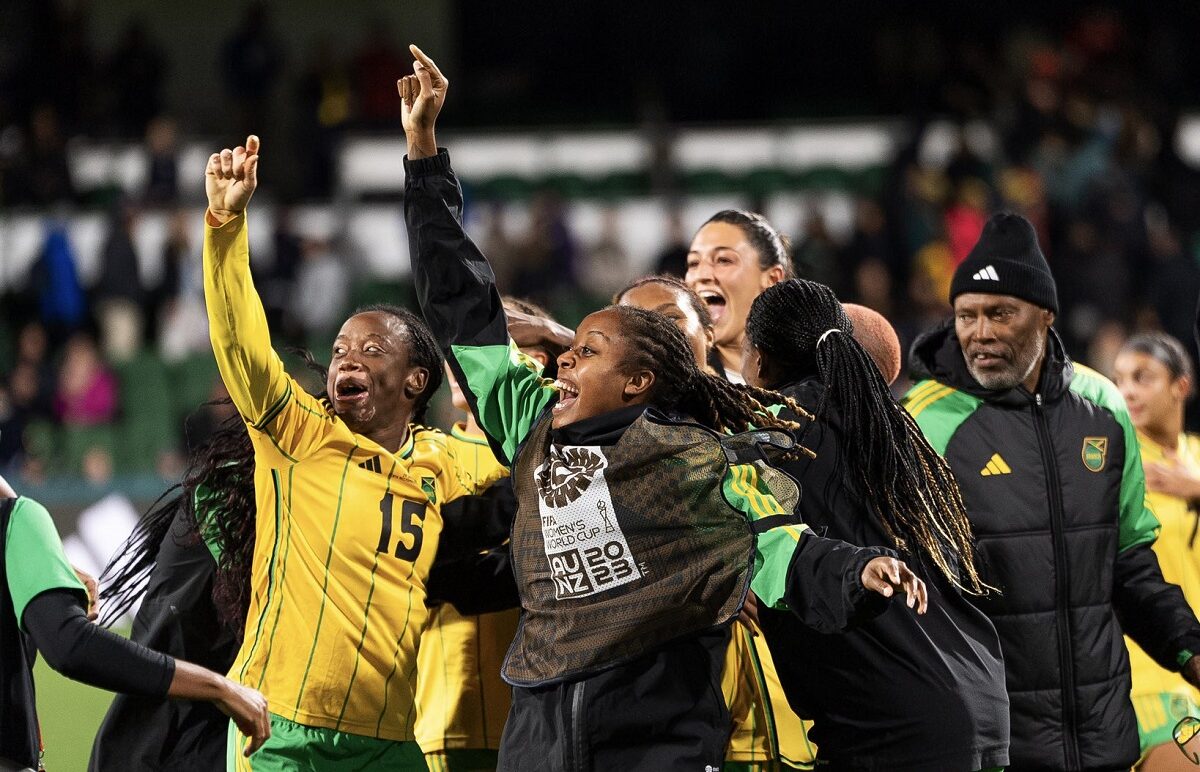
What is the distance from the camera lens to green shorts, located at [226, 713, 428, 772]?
13.3 feet

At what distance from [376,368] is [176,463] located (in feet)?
24.4

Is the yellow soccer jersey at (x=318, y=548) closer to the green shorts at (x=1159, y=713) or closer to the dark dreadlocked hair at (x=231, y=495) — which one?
the dark dreadlocked hair at (x=231, y=495)

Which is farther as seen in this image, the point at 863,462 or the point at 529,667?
the point at 863,462

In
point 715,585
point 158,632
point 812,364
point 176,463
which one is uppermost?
point 812,364

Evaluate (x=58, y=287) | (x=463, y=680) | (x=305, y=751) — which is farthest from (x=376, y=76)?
(x=305, y=751)

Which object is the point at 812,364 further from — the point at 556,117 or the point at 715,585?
the point at 556,117

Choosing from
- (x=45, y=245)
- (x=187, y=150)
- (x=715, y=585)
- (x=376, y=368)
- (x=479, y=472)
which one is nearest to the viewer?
(x=715, y=585)

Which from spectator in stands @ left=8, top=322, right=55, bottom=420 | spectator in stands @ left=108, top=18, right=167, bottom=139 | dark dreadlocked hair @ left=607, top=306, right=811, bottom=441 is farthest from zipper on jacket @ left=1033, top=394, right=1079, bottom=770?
spectator in stands @ left=108, top=18, right=167, bottom=139

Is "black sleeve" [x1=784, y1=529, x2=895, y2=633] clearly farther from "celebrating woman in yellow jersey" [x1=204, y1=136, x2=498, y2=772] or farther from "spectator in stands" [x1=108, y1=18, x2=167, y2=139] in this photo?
"spectator in stands" [x1=108, y1=18, x2=167, y2=139]

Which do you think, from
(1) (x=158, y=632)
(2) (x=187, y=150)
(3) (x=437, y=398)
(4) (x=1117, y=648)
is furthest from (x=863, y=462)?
(2) (x=187, y=150)

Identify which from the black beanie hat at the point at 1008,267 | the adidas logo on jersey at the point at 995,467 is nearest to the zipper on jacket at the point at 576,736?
the adidas logo on jersey at the point at 995,467

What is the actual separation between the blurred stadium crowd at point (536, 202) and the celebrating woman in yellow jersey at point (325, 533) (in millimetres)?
6994

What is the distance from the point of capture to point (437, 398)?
11.9 metres

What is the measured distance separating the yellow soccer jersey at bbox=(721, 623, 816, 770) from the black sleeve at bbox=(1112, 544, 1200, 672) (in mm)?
1043
